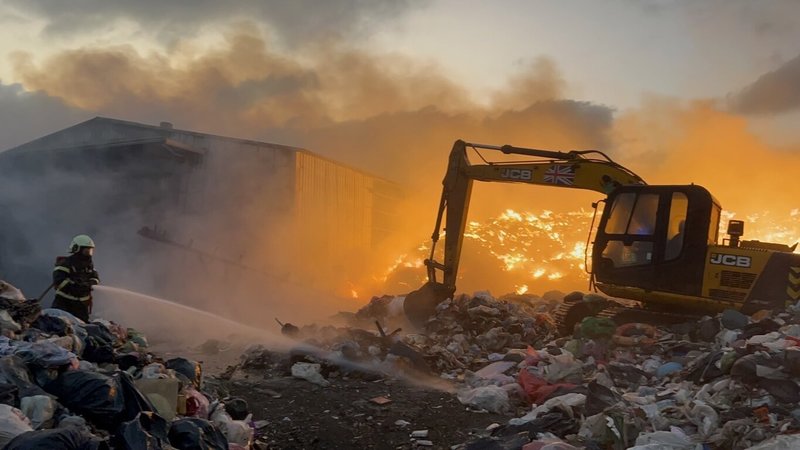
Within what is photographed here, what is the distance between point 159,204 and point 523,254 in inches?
465

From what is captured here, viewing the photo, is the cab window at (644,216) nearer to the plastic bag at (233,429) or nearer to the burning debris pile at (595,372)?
the burning debris pile at (595,372)

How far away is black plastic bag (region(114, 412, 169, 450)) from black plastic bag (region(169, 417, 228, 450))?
108mm

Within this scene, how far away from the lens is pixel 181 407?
14.6 feet

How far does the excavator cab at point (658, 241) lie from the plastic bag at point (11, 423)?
25.4 feet

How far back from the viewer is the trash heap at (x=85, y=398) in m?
3.36

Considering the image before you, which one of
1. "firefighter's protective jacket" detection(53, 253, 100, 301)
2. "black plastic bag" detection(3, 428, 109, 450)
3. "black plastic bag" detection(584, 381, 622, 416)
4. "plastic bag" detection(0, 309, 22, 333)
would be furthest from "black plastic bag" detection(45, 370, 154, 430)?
"black plastic bag" detection(584, 381, 622, 416)

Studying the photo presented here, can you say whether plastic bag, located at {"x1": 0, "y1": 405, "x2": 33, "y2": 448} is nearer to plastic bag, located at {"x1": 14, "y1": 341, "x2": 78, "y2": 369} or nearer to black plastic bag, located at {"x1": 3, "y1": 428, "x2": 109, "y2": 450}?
black plastic bag, located at {"x1": 3, "y1": 428, "x2": 109, "y2": 450}

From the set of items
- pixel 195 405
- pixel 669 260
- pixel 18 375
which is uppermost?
pixel 669 260

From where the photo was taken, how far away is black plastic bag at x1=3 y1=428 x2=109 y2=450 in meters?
2.99

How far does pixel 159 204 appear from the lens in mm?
15391

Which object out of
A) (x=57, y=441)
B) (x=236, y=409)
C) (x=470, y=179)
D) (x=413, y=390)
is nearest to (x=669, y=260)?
(x=470, y=179)

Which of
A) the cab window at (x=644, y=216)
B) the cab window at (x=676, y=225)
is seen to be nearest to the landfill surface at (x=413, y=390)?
the cab window at (x=676, y=225)

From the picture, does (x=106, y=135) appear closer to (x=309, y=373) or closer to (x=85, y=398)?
(x=309, y=373)

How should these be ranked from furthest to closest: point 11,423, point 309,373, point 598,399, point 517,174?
1. point 517,174
2. point 309,373
3. point 598,399
4. point 11,423
